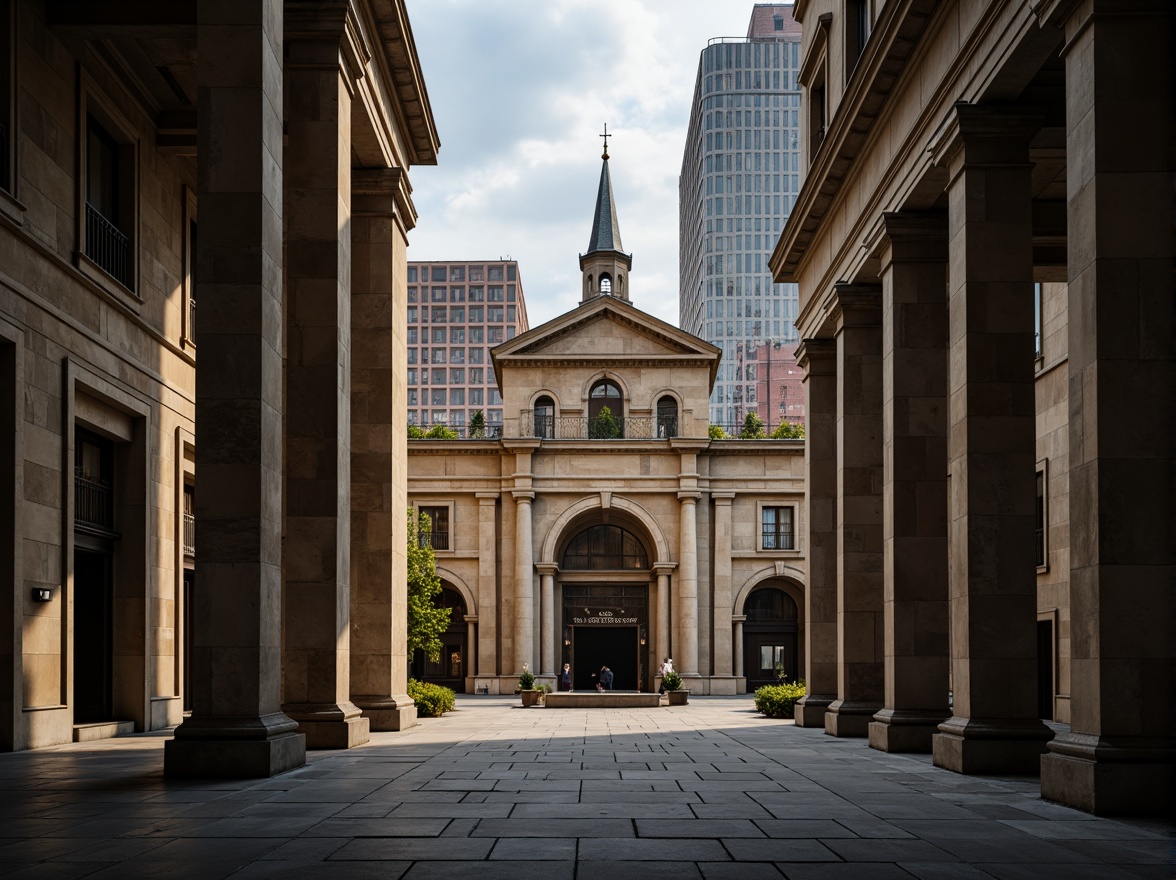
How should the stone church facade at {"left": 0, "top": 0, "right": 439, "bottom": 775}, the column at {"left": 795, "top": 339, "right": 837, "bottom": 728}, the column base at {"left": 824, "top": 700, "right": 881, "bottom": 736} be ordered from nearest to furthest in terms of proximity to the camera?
the stone church facade at {"left": 0, "top": 0, "right": 439, "bottom": 775} < the column base at {"left": 824, "top": 700, "right": 881, "bottom": 736} < the column at {"left": 795, "top": 339, "right": 837, "bottom": 728}

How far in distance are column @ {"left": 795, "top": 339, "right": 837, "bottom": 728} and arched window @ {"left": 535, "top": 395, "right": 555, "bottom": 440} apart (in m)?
31.3

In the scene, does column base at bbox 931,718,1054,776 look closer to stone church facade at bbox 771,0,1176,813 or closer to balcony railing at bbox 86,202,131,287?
stone church facade at bbox 771,0,1176,813

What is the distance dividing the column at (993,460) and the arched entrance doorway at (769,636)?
4236cm

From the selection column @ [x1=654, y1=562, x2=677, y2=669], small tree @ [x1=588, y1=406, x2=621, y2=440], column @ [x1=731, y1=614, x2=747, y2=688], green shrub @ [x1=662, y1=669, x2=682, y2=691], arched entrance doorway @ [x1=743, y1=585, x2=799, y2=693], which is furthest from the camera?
small tree @ [x1=588, y1=406, x2=621, y2=440]

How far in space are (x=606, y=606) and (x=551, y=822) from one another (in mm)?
48944

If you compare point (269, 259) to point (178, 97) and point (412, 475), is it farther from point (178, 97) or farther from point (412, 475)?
point (412, 475)

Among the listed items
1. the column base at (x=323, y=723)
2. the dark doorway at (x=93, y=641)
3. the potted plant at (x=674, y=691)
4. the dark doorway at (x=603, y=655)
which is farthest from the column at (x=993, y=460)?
the dark doorway at (x=603, y=655)

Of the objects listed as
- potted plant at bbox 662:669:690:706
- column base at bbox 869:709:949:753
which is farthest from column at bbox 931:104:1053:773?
potted plant at bbox 662:669:690:706

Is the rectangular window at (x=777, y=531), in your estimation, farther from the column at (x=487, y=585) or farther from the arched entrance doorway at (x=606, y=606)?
the column at (x=487, y=585)

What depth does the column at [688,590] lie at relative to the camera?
56.5m

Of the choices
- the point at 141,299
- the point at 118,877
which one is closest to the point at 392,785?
the point at 118,877

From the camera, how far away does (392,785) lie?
14047mm

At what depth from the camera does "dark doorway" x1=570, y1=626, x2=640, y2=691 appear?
198 ft

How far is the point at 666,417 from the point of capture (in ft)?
199
